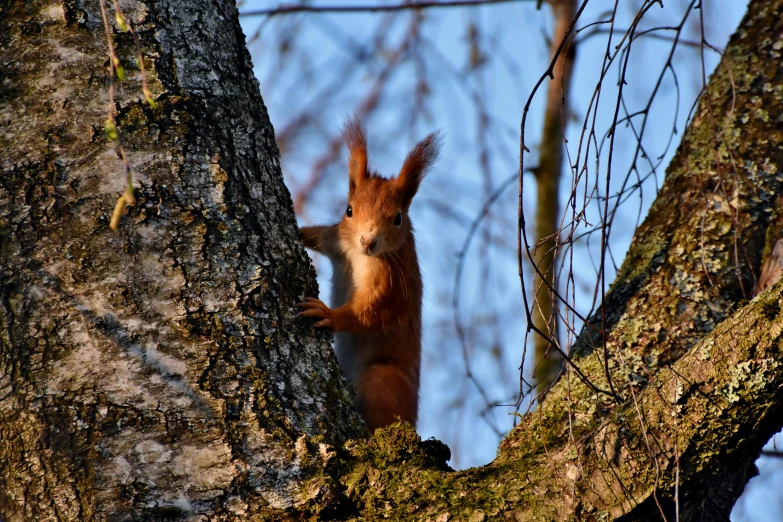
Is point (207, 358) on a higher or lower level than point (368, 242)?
lower

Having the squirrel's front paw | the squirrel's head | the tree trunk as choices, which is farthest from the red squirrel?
the tree trunk

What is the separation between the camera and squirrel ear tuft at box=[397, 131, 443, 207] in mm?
3070

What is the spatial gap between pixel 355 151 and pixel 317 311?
132cm

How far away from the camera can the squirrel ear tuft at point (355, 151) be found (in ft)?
10.4

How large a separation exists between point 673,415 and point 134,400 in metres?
1.11

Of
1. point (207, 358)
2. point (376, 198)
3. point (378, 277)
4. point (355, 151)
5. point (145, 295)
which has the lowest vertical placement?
point (207, 358)

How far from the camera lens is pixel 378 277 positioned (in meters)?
3.11

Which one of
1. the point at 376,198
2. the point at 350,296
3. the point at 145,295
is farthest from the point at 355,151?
the point at 145,295

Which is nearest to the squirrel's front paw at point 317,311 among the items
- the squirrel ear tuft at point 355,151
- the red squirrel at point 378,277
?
the red squirrel at point 378,277

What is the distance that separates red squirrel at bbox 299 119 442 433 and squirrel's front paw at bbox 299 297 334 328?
58 cm

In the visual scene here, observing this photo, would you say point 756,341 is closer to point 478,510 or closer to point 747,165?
point 478,510

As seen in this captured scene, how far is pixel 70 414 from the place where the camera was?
5.50ft

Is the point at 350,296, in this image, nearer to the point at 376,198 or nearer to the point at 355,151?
the point at 376,198

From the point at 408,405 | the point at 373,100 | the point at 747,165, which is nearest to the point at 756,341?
the point at 747,165
